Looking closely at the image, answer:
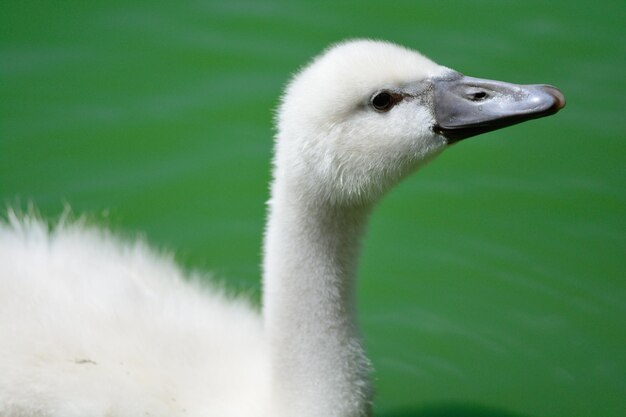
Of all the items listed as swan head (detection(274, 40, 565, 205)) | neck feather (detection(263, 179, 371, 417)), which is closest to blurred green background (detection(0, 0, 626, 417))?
neck feather (detection(263, 179, 371, 417))

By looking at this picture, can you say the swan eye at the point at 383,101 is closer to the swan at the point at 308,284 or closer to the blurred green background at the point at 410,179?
the swan at the point at 308,284

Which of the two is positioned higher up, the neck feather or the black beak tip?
the black beak tip

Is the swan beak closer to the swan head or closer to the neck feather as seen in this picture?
the swan head

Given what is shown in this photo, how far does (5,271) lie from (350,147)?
123 cm

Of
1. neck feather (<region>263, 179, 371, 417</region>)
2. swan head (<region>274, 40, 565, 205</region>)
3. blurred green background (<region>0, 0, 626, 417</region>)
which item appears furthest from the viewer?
blurred green background (<region>0, 0, 626, 417</region>)

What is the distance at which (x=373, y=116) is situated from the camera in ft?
11.4

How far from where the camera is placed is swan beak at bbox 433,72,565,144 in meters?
3.47

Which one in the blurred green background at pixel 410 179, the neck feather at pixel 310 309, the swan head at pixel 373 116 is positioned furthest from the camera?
the blurred green background at pixel 410 179

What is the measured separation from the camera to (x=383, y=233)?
5.05 m

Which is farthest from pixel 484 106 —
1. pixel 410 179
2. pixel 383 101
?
pixel 410 179

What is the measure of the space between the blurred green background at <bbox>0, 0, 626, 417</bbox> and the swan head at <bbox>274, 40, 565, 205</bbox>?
1.16 m

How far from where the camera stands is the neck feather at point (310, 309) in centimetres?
353

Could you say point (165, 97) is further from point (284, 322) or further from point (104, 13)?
point (284, 322)

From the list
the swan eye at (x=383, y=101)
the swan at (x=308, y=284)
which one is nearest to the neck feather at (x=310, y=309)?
the swan at (x=308, y=284)
